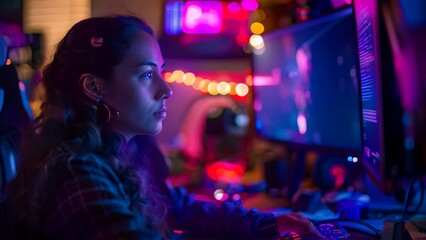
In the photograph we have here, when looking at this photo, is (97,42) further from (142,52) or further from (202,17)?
(202,17)

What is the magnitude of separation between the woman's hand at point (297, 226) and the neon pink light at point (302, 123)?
53 cm

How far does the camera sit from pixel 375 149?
106 centimetres

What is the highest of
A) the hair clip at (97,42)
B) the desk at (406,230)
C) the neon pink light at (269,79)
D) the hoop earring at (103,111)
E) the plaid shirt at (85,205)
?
the hair clip at (97,42)

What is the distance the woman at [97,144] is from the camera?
0.77m

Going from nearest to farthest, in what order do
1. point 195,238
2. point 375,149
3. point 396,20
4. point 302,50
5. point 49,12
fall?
point 396,20, point 375,149, point 195,238, point 302,50, point 49,12

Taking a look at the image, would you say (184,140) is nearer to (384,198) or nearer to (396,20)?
(384,198)

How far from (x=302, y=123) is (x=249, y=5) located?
4.04 ft

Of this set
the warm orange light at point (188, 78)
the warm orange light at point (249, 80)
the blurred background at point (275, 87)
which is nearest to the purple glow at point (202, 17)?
the blurred background at point (275, 87)

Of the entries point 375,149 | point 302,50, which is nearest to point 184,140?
point 302,50

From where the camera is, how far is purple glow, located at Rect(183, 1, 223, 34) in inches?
104

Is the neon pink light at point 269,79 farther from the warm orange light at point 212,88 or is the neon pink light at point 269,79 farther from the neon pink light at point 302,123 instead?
the warm orange light at point 212,88

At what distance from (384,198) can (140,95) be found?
2.59 ft

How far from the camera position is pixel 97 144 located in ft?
2.87

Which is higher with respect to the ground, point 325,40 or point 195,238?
point 325,40
